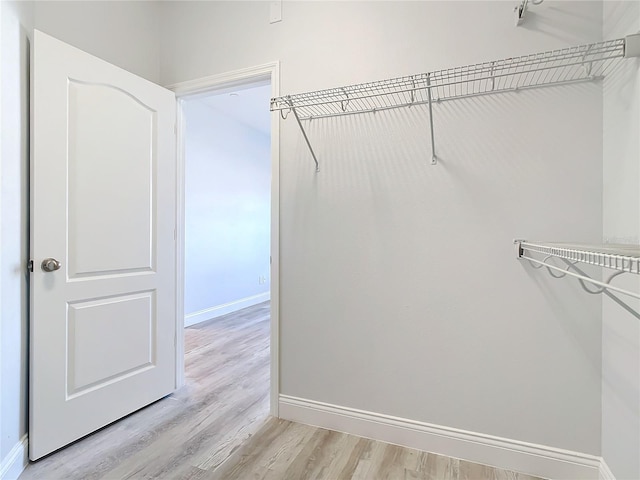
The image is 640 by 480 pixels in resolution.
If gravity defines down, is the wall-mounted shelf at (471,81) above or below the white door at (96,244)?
above

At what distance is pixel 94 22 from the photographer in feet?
6.25

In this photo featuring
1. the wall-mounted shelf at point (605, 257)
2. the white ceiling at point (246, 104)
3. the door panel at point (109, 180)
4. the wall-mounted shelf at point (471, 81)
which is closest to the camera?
the wall-mounted shelf at point (605, 257)

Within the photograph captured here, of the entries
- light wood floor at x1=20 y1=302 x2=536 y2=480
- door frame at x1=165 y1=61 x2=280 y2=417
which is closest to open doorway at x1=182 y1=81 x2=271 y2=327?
door frame at x1=165 y1=61 x2=280 y2=417

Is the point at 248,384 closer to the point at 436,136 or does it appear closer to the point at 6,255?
the point at 6,255

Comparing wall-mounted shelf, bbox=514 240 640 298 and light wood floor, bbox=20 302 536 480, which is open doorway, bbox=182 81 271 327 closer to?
light wood floor, bbox=20 302 536 480

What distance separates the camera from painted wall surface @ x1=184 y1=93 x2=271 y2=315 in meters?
4.07

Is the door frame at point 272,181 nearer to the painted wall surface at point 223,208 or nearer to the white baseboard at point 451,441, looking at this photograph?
the white baseboard at point 451,441

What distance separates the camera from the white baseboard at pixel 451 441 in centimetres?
146

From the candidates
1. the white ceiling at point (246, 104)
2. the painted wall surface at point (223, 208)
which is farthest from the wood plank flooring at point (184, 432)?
the white ceiling at point (246, 104)

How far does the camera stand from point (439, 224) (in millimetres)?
1653

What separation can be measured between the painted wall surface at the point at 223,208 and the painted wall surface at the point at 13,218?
7.73 ft

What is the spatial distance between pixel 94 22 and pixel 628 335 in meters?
3.00

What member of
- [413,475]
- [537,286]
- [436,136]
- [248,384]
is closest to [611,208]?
[537,286]

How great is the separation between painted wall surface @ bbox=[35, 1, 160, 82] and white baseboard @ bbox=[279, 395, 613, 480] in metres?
2.32
